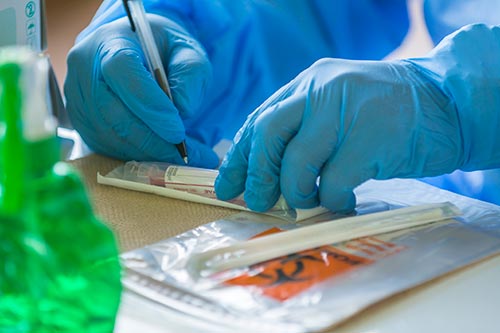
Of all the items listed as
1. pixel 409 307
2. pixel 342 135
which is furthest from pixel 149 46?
pixel 409 307

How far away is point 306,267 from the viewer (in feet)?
1.66

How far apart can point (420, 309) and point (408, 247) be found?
0.09 metres

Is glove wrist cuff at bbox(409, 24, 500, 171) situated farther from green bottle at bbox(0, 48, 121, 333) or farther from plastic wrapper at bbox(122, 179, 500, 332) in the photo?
green bottle at bbox(0, 48, 121, 333)

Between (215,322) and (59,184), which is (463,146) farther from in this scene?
(59,184)

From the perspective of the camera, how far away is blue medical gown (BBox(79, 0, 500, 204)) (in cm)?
86

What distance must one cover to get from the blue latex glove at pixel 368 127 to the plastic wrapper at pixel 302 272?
1.5 inches

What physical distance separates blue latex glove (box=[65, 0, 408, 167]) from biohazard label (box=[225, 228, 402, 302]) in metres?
0.26

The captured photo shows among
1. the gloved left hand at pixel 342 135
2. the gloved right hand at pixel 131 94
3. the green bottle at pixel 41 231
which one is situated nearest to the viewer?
the green bottle at pixel 41 231

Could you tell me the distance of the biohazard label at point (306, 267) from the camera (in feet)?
1.58

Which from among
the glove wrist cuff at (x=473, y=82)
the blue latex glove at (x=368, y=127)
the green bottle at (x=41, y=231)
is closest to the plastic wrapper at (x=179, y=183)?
the blue latex glove at (x=368, y=127)

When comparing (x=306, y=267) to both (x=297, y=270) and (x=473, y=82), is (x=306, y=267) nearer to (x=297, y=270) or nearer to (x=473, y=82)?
(x=297, y=270)

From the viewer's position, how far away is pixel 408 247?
55 cm

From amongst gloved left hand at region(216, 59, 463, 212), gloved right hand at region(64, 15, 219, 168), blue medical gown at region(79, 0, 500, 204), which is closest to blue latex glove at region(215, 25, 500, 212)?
gloved left hand at region(216, 59, 463, 212)

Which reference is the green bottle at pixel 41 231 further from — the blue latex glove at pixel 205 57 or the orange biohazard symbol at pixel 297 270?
the blue latex glove at pixel 205 57
